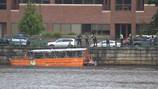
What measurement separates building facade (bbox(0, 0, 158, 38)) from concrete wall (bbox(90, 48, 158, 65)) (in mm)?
42029

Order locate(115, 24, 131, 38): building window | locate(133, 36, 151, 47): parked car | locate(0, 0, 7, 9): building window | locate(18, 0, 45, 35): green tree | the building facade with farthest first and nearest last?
locate(0, 0, 7, 9): building window → locate(115, 24, 131, 38): building window → the building facade → locate(18, 0, 45, 35): green tree → locate(133, 36, 151, 47): parked car

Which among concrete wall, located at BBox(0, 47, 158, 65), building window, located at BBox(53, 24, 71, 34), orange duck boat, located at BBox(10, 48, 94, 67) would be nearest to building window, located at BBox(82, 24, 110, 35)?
building window, located at BBox(53, 24, 71, 34)

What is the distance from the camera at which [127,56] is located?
66312 mm

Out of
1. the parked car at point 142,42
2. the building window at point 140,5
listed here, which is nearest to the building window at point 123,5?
the building window at point 140,5

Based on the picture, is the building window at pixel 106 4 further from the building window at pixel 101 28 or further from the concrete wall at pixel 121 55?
the concrete wall at pixel 121 55

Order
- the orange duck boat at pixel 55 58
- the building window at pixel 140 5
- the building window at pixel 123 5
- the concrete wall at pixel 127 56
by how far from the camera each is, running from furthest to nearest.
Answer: the building window at pixel 140 5
the building window at pixel 123 5
the concrete wall at pixel 127 56
the orange duck boat at pixel 55 58

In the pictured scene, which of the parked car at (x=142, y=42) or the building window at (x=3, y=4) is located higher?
the building window at (x=3, y=4)

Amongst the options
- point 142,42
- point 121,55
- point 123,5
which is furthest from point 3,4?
point 121,55

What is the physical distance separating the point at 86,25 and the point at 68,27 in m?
3.08

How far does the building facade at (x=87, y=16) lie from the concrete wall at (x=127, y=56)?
42.0m

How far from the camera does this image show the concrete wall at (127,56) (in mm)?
66125

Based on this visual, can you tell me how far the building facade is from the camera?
109 m

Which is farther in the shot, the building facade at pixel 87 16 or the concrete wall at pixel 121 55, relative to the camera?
the building facade at pixel 87 16

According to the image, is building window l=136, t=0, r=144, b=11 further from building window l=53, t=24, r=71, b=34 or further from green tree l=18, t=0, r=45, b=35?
green tree l=18, t=0, r=45, b=35
